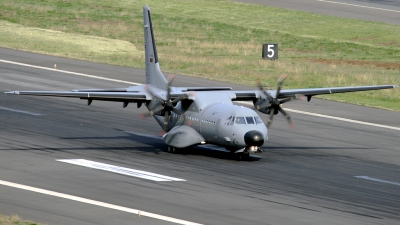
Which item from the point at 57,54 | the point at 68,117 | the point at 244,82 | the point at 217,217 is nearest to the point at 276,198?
the point at 217,217

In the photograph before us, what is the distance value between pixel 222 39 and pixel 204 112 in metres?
55.1

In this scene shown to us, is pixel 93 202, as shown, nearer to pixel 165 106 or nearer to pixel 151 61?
pixel 165 106

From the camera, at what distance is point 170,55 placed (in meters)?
75.6

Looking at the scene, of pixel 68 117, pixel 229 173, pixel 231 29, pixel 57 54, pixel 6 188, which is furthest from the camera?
pixel 231 29

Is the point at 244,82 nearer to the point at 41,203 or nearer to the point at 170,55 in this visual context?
the point at 170,55

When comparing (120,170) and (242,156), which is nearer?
(120,170)

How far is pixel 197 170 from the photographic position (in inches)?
1310

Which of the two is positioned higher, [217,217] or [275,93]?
[275,93]

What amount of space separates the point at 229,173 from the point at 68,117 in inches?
625

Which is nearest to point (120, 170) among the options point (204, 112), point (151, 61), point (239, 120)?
point (204, 112)

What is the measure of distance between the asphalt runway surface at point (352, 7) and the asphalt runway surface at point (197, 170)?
53.3 metres

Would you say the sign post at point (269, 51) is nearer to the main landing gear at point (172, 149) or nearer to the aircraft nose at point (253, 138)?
the main landing gear at point (172, 149)

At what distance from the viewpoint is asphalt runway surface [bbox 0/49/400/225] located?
26422 millimetres

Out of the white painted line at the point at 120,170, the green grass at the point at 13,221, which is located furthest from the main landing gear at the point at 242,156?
the green grass at the point at 13,221
